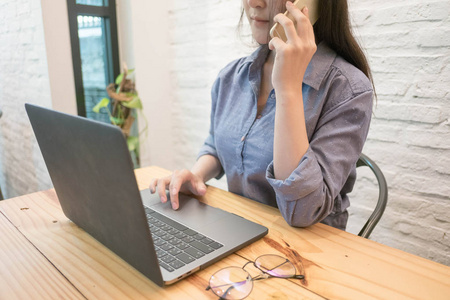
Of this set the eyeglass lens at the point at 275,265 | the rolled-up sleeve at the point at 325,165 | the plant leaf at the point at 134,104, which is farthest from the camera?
the plant leaf at the point at 134,104

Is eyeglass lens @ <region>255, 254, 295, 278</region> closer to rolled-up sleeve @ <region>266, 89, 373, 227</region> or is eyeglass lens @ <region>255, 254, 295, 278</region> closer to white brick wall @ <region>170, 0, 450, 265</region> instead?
rolled-up sleeve @ <region>266, 89, 373, 227</region>

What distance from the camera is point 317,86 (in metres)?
0.82

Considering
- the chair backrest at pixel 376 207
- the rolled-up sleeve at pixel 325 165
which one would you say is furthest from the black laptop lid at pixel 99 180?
the chair backrest at pixel 376 207

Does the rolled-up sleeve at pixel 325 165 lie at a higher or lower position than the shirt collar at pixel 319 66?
lower

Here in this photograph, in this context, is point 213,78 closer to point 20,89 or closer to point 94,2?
point 94,2

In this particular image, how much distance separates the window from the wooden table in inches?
51.8

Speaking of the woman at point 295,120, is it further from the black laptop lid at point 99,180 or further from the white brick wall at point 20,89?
the white brick wall at point 20,89

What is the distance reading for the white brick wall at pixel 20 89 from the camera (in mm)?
1665

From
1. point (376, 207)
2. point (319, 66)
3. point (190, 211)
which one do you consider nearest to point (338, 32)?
point (319, 66)

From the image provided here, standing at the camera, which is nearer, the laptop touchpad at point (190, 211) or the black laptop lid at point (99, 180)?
the black laptop lid at point (99, 180)

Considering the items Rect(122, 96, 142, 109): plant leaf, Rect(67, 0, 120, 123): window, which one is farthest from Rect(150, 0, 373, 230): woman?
Rect(67, 0, 120, 123): window

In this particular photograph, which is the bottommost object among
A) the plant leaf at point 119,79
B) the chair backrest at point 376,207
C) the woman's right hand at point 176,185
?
the chair backrest at point 376,207

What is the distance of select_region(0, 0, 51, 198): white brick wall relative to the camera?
167 cm

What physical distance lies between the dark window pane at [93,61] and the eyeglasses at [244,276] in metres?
1.69
